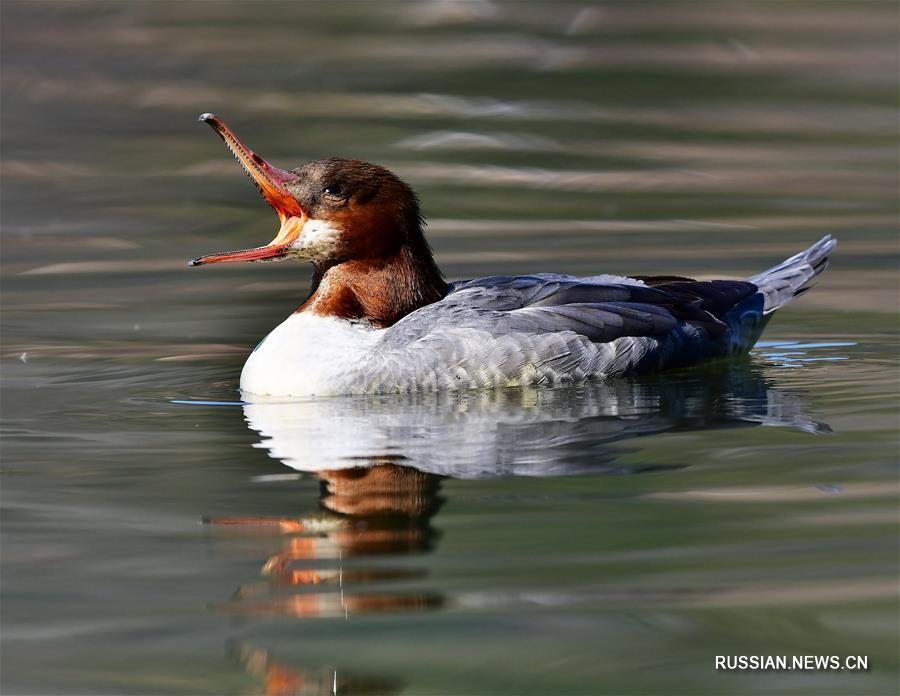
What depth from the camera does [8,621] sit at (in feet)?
17.8

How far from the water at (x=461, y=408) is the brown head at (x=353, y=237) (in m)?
0.78

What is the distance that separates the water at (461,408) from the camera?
5203 mm

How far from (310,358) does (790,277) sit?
3008mm

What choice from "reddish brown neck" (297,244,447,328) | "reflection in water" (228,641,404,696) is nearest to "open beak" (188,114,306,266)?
"reddish brown neck" (297,244,447,328)

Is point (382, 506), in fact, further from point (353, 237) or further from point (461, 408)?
point (353, 237)

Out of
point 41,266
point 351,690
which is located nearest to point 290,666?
point 351,690

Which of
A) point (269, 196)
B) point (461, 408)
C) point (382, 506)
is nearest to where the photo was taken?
point (382, 506)

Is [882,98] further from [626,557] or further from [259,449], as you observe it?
[626,557]

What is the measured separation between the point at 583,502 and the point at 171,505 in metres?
1.67

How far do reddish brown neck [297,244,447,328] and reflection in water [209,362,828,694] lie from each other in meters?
Answer: 0.61

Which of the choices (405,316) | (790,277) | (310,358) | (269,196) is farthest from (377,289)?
(790,277)

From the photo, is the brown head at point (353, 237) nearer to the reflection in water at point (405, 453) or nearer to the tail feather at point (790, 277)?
the reflection in water at point (405, 453)

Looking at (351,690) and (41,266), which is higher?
(41,266)

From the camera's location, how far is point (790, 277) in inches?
386
